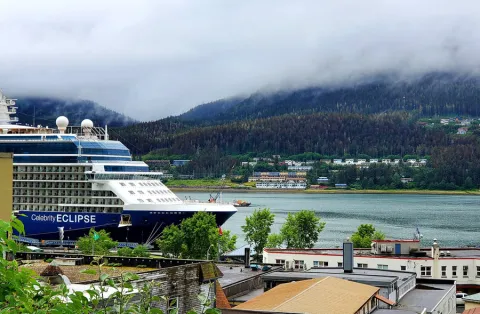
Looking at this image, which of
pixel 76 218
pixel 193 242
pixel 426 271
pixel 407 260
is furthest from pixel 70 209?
pixel 426 271

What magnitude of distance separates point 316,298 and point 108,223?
2314 inches

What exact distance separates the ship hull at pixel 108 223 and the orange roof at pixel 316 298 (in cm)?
5308

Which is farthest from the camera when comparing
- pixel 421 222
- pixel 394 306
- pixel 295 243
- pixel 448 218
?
pixel 448 218

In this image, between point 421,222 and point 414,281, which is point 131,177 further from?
point 421,222

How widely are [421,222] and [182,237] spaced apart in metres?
85.1

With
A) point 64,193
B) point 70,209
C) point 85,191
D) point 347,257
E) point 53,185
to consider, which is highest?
point 53,185

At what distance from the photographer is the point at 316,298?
24672 millimetres

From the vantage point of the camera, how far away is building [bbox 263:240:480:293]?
→ 48312 mm

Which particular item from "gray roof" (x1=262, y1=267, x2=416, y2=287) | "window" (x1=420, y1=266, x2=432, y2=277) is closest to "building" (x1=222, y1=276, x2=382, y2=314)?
"gray roof" (x1=262, y1=267, x2=416, y2=287)

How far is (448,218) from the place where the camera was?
5960 inches

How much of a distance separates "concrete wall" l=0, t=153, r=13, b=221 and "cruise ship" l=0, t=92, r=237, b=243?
197ft

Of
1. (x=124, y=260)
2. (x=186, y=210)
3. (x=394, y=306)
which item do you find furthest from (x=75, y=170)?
(x=124, y=260)

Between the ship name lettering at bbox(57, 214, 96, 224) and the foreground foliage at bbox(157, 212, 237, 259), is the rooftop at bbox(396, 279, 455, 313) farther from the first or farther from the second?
the ship name lettering at bbox(57, 214, 96, 224)

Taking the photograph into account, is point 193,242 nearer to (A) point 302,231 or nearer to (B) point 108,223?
(A) point 302,231
